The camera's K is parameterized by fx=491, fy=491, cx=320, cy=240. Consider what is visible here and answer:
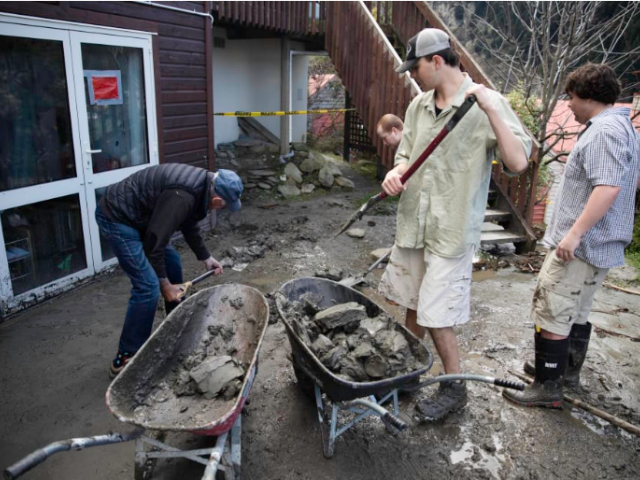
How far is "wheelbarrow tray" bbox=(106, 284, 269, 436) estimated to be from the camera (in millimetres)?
2322

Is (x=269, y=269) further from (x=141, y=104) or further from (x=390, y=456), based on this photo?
(x=390, y=456)

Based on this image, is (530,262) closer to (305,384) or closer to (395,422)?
(305,384)

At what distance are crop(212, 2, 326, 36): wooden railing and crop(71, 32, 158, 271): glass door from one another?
2.59 m

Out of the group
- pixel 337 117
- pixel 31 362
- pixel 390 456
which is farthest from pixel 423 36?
pixel 337 117

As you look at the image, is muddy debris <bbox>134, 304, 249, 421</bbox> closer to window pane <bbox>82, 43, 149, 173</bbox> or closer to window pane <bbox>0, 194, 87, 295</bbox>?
window pane <bbox>0, 194, 87, 295</bbox>

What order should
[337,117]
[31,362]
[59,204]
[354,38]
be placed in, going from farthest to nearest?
[337,117] → [354,38] → [59,204] → [31,362]

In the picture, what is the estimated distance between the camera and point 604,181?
2.68 m

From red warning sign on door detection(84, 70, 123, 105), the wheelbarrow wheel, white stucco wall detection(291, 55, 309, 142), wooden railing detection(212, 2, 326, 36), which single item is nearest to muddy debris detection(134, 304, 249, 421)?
the wheelbarrow wheel

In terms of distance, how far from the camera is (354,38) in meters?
8.44

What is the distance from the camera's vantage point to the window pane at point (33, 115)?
4180 millimetres

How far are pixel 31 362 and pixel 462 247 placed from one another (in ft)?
10.6

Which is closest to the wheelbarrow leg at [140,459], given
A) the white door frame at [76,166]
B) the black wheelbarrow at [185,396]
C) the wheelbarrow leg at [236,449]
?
the black wheelbarrow at [185,396]

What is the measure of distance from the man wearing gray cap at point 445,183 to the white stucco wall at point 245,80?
747 cm

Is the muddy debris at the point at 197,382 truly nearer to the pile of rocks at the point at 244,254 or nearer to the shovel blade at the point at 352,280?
the shovel blade at the point at 352,280
